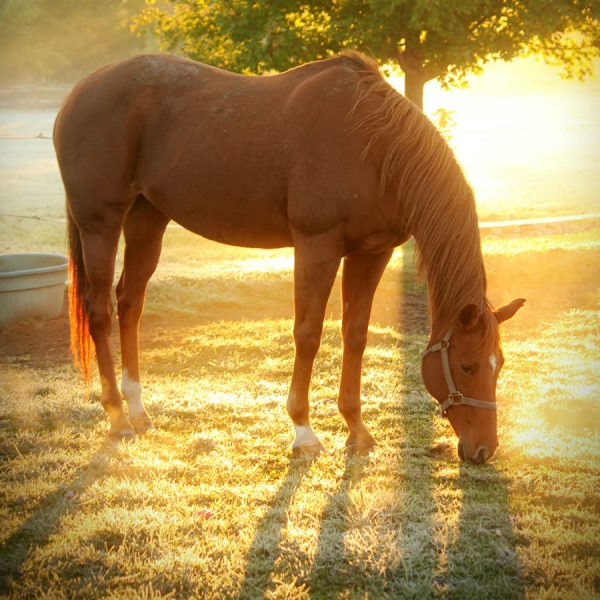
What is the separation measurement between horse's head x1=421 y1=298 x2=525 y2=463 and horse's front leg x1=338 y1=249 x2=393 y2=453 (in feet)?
2.26

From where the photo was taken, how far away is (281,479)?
12.1ft

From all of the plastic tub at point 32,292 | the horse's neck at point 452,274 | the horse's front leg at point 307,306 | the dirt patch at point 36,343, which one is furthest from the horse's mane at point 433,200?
the plastic tub at point 32,292

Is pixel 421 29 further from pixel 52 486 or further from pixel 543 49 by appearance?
pixel 52 486

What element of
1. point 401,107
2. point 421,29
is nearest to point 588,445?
point 401,107

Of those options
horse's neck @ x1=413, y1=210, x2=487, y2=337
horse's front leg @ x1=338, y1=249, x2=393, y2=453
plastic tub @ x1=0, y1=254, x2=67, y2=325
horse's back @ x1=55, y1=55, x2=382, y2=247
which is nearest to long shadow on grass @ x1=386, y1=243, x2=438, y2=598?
horse's front leg @ x1=338, y1=249, x2=393, y2=453

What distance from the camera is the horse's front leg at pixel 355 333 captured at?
4047 mm

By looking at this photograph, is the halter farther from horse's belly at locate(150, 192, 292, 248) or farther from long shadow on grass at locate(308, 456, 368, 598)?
horse's belly at locate(150, 192, 292, 248)

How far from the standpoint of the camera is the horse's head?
3.35m

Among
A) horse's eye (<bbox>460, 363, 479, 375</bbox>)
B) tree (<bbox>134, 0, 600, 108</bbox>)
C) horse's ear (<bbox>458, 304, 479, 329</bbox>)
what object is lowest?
horse's eye (<bbox>460, 363, 479, 375</bbox>)

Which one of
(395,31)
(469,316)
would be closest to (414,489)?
(469,316)

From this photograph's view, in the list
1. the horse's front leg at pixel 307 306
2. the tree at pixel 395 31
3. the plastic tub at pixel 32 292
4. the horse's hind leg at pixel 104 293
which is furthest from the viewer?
the tree at pixel 395 31

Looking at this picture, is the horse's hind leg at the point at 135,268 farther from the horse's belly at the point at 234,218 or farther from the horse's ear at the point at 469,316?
the horse's ear at the point at 469,316

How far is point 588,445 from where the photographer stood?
4152 millimetres

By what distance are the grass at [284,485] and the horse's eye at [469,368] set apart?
0.59 meters
